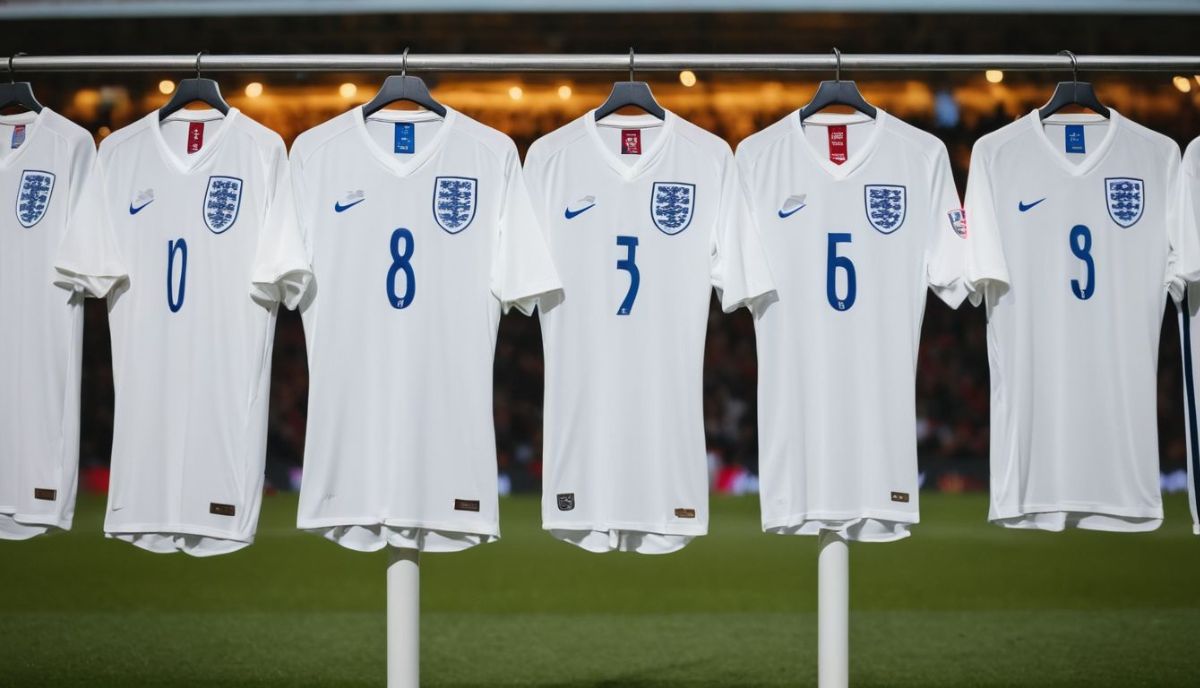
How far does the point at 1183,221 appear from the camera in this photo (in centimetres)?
334

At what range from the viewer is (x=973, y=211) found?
3.29m

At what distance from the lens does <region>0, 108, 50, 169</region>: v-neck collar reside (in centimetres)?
344

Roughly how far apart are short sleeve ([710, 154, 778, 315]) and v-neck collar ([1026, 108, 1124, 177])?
966 mm

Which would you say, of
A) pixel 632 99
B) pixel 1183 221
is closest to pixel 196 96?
pixel 632 99

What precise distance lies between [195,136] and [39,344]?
81 cm

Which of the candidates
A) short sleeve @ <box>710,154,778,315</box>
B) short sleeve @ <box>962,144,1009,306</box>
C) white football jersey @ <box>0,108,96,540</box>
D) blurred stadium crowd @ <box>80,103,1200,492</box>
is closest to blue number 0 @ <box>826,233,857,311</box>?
short sleeve @ <box>710,154,778,315</box>

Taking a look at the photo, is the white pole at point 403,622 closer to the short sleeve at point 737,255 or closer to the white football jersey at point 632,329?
the white football jersey at point 632,329

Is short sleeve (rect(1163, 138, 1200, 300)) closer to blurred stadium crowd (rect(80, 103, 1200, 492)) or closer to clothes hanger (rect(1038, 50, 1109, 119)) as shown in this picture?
clothes hanger (rect(1038, 50, 1109, 119))

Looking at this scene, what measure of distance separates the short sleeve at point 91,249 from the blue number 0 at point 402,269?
826 millimetres

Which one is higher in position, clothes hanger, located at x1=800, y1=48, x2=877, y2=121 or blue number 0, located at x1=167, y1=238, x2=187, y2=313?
clothes hanger, located at x1=800, y1=48, x2=877, y2=121

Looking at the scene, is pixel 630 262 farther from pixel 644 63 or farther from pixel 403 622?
pixel 403 622

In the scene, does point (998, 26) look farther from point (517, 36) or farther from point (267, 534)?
point (267, 534)

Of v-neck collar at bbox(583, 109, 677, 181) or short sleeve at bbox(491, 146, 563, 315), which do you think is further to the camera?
v-neck collar at bbox(583, 109, 677, 181)

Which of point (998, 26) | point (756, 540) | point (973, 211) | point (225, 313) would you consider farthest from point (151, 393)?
point (998, 26)
